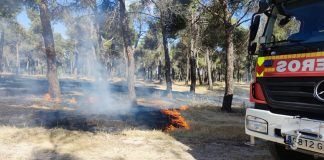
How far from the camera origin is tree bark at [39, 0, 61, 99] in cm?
1501

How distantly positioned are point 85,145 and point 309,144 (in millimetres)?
4373

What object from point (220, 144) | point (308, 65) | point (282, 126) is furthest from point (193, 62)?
point (308, 65)

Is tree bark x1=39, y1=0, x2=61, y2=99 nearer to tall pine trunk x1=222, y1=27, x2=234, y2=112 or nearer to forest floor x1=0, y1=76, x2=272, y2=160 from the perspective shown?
forest floor x1=0, y1=76, x2=272, y2=160

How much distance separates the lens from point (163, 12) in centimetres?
1797

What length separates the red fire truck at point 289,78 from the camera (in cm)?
448

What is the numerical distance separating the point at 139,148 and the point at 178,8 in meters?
12.3

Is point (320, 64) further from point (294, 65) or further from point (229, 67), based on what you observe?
point (229, 67)

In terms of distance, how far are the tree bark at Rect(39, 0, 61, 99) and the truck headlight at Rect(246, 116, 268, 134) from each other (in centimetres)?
1186

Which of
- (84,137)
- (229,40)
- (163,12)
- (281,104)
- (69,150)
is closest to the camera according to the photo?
(281,104)

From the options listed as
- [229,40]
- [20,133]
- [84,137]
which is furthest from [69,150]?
[229,40]

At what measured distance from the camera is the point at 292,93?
189 inches

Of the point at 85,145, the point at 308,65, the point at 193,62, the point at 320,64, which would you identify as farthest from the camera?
A: the point at 193,62

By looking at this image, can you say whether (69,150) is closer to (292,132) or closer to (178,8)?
(292,132)

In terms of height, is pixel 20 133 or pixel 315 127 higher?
pixel 315 127
